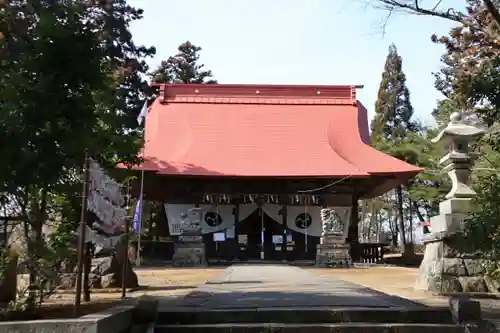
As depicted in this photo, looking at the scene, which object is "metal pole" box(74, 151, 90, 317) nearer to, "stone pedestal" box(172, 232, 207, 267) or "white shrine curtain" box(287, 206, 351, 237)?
"stone pedestal" box(172, 232, 207, 267)

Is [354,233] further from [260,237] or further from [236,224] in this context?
[236,224]

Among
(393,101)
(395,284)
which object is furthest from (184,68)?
(395,284)

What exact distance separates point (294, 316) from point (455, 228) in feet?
15.8

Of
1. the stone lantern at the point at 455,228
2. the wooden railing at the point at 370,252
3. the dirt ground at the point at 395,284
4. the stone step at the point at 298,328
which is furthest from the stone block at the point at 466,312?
the wooden railing at the point at 370,252

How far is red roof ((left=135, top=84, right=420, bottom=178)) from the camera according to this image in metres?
19.6

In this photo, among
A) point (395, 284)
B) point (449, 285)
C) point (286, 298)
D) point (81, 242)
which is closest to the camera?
point (81, 242)

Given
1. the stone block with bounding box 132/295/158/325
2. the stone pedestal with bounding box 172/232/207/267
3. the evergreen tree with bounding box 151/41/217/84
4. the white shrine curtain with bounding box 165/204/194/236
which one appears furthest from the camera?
the evergreen tree with bounding box 151/41/217/84

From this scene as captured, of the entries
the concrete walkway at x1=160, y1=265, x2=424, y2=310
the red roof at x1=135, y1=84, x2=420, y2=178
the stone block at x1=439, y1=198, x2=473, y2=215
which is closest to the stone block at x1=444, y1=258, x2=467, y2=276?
the stone block at x1=439, y1=198, x2=473, y2=215

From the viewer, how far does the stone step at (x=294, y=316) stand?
5.04 metres

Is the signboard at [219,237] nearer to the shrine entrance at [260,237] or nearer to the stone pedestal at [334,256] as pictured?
the shrine entrance at [260,237]

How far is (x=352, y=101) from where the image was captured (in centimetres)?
2419

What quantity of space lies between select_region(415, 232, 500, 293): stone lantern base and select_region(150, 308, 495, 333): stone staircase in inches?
149

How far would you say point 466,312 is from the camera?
5102 millimetres

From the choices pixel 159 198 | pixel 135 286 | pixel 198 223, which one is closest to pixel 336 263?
pixel 198 223
